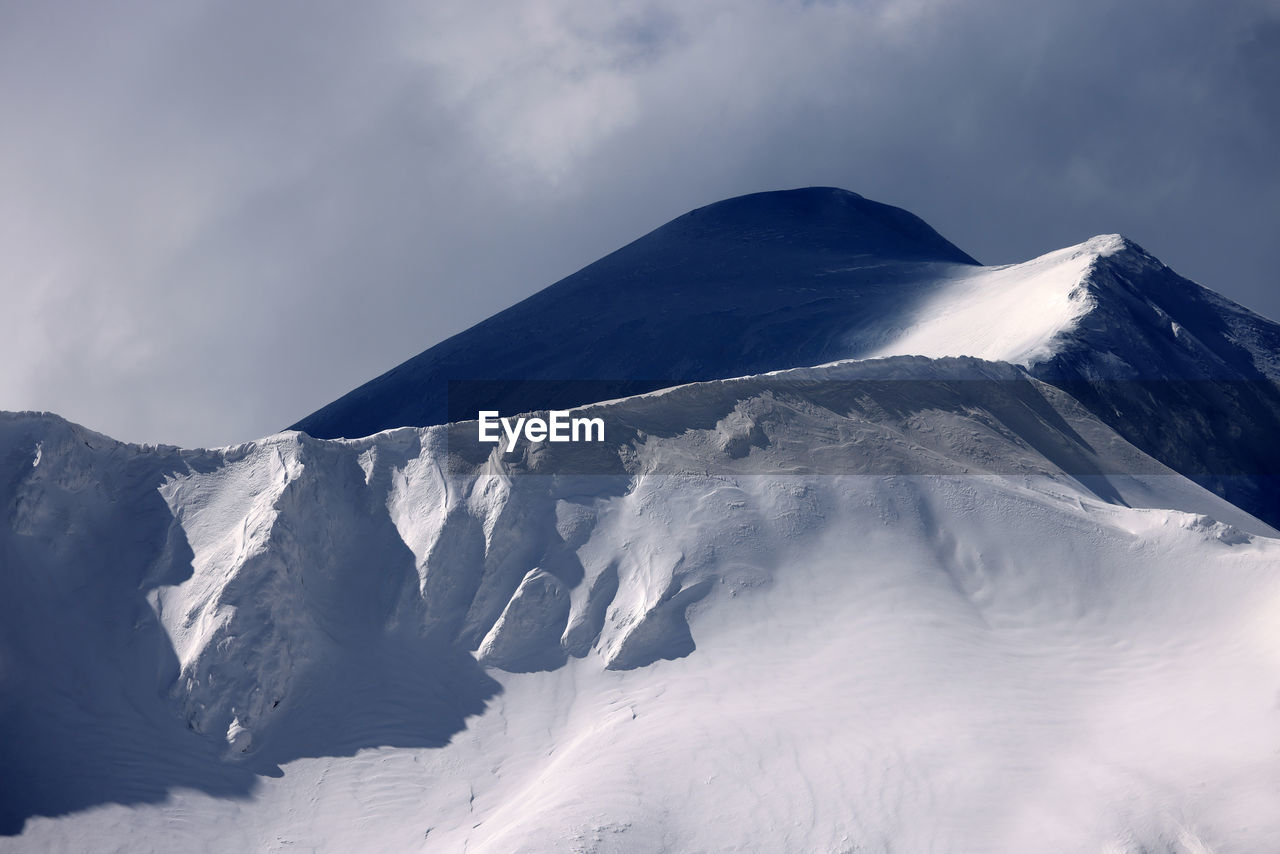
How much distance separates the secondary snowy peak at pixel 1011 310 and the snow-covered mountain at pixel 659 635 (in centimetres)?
570

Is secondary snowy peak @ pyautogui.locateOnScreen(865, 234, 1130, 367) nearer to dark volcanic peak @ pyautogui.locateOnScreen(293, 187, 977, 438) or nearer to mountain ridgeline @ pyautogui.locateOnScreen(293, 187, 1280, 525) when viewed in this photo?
mountain ridgeline @ pyautogui.locateOnScreen(293, 187, 1280, 525)

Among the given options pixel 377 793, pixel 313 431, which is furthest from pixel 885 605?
pixel 313 431

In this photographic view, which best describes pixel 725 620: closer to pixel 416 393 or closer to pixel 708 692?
pixel 708 692

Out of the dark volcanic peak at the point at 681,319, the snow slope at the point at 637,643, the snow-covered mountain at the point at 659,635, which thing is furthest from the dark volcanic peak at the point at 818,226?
the snow slope at the point at 637,643

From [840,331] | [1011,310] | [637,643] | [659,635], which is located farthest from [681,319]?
[637,643]

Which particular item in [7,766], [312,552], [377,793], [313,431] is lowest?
[377,793]

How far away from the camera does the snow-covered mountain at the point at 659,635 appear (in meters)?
23.1

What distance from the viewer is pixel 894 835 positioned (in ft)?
72.9

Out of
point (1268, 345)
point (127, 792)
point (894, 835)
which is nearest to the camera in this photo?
point (894, 835)

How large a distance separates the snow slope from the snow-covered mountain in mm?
78

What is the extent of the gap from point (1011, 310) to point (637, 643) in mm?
26473

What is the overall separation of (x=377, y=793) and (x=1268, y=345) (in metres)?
39.6

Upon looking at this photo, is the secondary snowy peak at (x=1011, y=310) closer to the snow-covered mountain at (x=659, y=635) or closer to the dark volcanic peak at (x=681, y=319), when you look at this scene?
the dark volcanic peak at (x=681, y=319)

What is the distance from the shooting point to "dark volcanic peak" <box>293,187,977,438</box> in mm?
52969
